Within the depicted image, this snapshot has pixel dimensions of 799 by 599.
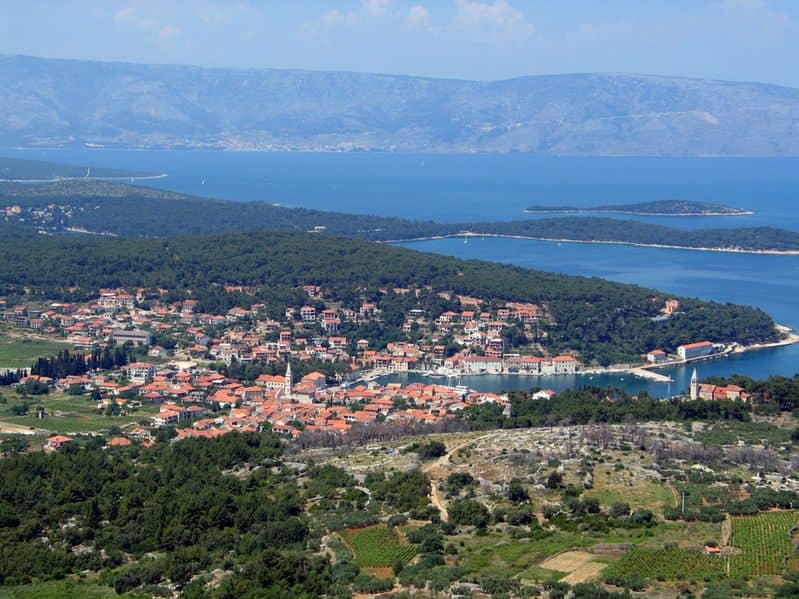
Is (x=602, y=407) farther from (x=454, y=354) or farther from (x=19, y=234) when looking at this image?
(x=19, y=234)

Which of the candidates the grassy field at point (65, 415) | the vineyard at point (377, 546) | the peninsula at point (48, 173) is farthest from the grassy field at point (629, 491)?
the peninsula at point (48, 173)

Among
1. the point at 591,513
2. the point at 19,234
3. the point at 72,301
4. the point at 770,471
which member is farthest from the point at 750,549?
the point at 19,234

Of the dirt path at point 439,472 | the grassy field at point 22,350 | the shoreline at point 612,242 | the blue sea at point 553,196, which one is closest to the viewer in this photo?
the dirt path at point 439,472

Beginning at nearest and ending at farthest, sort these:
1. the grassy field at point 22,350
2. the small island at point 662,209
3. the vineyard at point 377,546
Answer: the vineyard at point 377,546 → the grassy field at point 22,350 → the small island at point 662,209

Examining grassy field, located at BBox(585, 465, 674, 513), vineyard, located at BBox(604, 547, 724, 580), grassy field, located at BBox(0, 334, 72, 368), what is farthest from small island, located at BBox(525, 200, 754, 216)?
vineyard, located at BBox(604, 547, 724, 580)

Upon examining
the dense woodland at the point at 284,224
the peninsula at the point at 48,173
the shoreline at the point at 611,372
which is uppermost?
the peninsula at the point at 48,173

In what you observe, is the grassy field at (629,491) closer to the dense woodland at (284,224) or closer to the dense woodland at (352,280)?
the dense woodland at (352,280)

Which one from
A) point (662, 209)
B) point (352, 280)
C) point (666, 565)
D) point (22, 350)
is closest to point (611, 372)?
point (352, 280)
